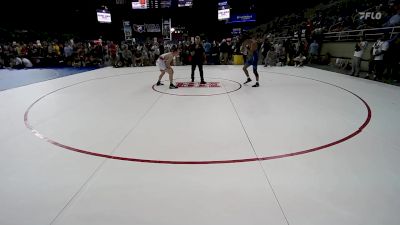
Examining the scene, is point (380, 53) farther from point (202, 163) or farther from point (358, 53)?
point (202, 163)

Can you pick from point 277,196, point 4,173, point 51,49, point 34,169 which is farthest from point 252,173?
point 51,49

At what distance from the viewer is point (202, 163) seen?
3227 millimetres

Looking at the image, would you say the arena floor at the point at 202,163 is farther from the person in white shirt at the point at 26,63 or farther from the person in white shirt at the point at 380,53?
the person in white shirt at the point at 26,63

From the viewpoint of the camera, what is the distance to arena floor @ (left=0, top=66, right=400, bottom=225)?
2.32 meters

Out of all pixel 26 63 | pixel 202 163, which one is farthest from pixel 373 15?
pixel 26 63

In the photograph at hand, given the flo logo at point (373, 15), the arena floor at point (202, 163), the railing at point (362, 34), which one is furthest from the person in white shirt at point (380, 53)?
the flo logo at point (373, 15)

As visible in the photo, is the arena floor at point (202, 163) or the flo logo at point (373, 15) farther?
the flo logo at point (373, 15)

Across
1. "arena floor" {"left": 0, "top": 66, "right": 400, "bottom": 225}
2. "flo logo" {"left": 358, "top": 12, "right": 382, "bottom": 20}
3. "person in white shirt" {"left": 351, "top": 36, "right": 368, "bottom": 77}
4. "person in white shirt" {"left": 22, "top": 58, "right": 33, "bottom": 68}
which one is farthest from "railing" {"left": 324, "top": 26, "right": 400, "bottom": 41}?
"person in white shirt" {"left": 22, "top": 58, "right": 33, "bottom": 68}

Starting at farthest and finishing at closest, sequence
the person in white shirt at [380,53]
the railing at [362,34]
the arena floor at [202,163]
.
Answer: the railing at [362,34] → the person in white shirt at [380,53] → the arena floor at [202,163]

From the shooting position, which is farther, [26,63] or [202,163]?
[26,63]

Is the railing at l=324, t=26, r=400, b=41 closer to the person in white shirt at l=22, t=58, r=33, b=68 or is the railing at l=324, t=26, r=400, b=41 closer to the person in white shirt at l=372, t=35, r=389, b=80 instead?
the person in white shirt at l=372, t=35, r=389, b=80

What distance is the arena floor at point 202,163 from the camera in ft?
7.62

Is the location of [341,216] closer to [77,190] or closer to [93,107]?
[77,190]

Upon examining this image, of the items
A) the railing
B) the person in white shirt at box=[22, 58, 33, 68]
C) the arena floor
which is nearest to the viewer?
the arena floor
